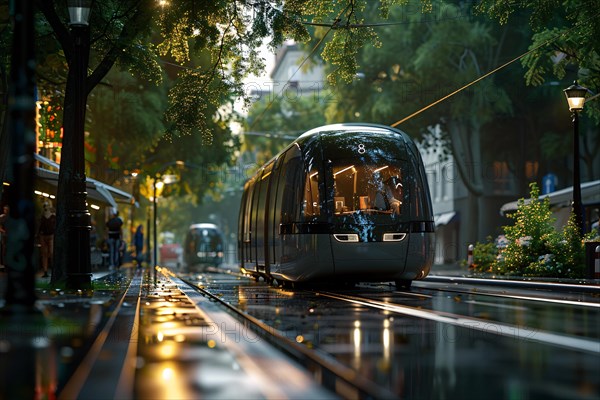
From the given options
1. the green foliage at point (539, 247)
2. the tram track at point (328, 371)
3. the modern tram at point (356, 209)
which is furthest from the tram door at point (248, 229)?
the tram track at point (328, 371)

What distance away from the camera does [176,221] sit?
118 metres

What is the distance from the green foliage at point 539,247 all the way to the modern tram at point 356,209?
6.91 m

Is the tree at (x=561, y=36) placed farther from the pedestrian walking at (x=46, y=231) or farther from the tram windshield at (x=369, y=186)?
the pedestrian walking at (x=46, y=231)

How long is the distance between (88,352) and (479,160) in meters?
41.1

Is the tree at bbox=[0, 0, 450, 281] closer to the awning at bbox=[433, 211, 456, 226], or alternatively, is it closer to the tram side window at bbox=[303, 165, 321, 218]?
the tram side window at bbox=[303, 165, 321, 218]

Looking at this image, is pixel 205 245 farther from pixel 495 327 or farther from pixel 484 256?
pixel 495 327

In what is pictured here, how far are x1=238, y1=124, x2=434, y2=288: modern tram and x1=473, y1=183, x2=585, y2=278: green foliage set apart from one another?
272 inches

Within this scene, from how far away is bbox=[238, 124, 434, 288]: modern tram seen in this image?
1959 cm

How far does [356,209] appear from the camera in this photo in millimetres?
19797

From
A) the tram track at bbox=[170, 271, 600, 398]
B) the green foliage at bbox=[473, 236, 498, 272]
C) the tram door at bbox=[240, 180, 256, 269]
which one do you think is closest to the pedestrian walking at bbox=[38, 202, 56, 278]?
the tram door at bbox=[240, 180, 256, 269]

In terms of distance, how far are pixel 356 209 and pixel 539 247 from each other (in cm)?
1003

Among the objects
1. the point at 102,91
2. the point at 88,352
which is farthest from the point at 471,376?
the point at 102,91

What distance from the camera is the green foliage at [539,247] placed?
2616 cm

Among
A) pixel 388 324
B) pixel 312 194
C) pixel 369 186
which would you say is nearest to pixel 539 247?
pixel 369 186
